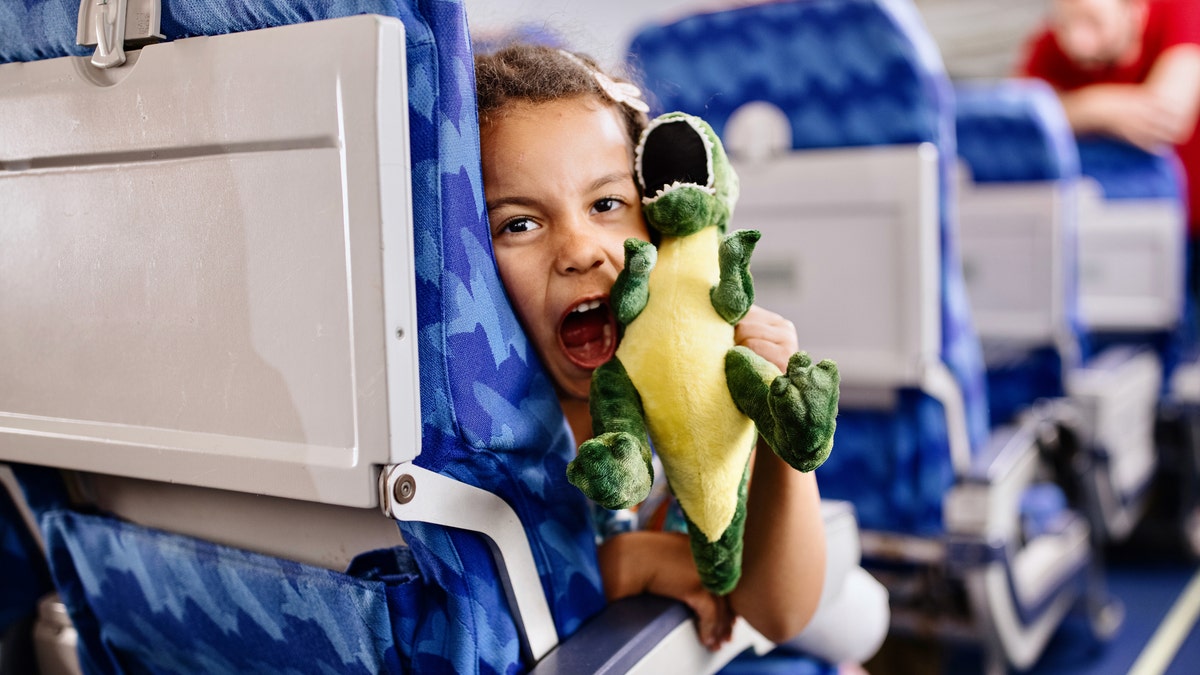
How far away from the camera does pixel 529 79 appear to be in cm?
96

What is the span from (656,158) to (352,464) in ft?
1.29

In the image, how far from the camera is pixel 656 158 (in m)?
0.94

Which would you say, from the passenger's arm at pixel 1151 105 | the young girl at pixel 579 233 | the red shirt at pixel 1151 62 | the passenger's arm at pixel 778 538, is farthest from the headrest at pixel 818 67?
the red shirt at pixel 1151 62

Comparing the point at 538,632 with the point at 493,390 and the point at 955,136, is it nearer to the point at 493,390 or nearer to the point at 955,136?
the point at 493,390

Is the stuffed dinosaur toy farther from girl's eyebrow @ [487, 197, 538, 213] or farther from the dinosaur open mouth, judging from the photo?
girl's eyebrow @ [487, 197, 538, 213]

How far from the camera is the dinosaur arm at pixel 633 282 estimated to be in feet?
2.86

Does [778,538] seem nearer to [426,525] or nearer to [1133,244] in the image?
[426,525]

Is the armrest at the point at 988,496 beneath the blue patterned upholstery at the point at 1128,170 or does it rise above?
beneath

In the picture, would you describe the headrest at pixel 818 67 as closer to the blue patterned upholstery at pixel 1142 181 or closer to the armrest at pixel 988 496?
the armrest at pixel 988 496

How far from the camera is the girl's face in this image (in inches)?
36.5

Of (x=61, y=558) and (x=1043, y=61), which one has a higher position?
(x=1043, y=61)

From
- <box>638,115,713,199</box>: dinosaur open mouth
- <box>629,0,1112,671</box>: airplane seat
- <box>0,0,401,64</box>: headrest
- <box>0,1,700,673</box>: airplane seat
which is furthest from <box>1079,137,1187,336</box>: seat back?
<box>0,0,401,64</box>: headrest

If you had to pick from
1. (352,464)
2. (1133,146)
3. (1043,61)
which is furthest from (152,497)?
(1043,61)

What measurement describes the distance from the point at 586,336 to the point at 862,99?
1.12 metres
